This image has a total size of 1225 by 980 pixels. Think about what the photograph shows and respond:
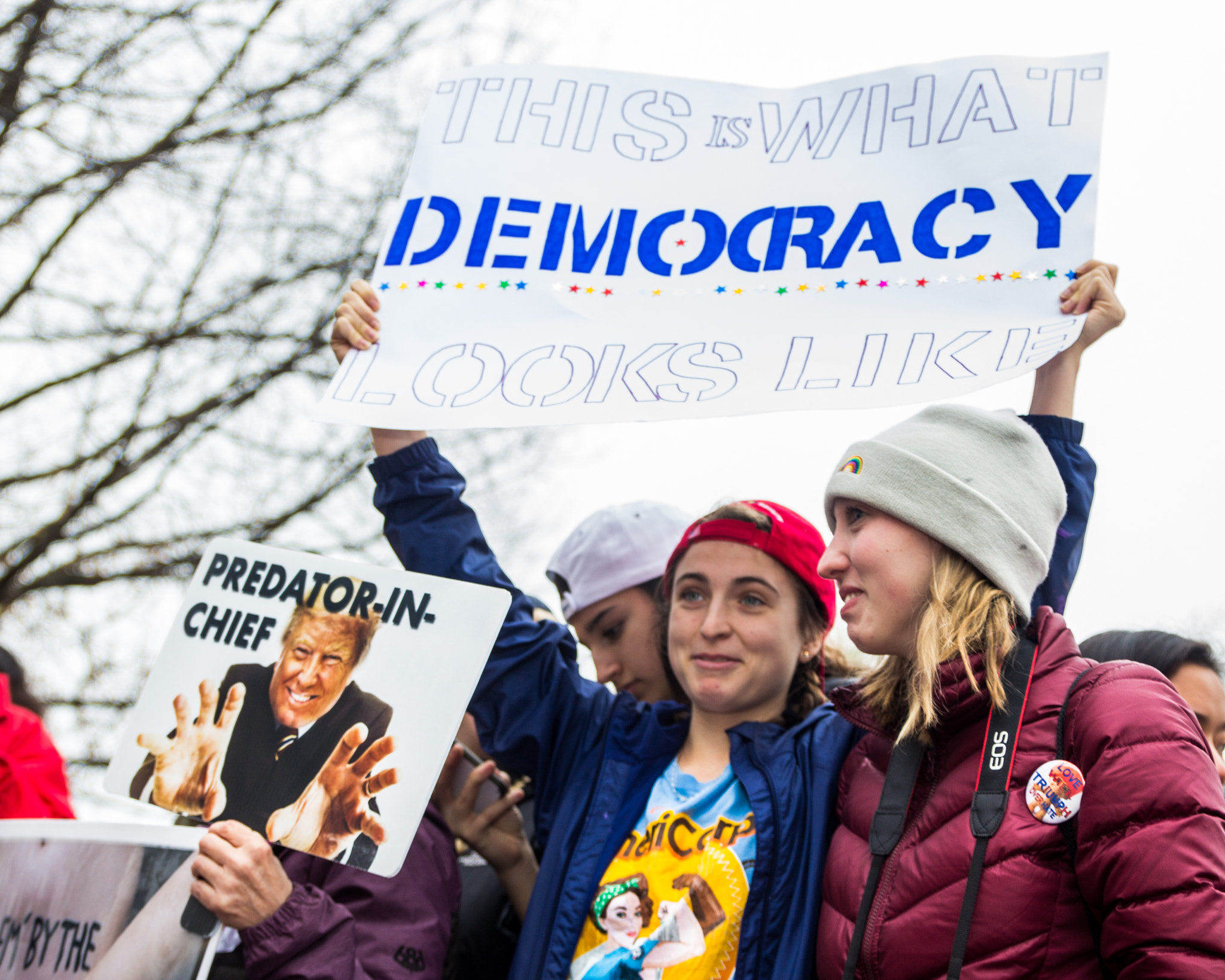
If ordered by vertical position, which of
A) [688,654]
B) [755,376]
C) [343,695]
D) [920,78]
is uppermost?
[920,78]

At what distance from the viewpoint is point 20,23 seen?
549cm

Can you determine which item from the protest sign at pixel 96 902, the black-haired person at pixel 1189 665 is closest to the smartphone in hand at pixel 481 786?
the protest sign at pixel 96 902

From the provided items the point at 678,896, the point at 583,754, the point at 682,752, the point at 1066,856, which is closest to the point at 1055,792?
the point at 1066,856

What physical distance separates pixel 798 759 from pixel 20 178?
5.54 metres

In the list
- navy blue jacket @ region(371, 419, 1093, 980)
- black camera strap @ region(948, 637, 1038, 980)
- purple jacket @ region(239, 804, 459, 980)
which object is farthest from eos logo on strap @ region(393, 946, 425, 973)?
black camera strap @ region(948, 637, 1038, 980)

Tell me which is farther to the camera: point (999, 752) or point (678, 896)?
point (678, 896)

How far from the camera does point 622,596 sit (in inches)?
117

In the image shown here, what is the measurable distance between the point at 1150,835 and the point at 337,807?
49.8 inches

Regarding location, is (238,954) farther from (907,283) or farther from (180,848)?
(907,283)

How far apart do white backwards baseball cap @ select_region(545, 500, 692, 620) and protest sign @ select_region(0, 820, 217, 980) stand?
4.38ft

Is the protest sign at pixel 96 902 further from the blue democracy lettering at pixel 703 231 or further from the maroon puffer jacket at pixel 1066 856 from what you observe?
the blue democracy lettering at pixel 703 231

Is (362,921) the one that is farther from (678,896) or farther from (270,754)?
(678,896)

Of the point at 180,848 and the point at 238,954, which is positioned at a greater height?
the point at 180,848

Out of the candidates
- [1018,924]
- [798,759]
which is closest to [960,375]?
[798,759]
